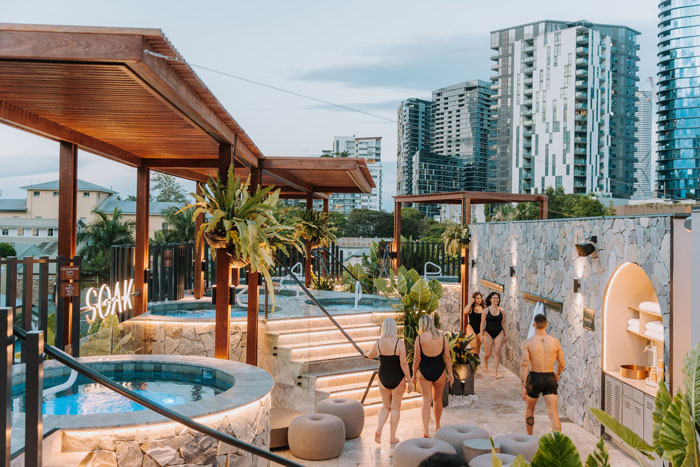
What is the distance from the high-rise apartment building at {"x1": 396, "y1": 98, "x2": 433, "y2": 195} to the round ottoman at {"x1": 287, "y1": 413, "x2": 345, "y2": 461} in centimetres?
10840

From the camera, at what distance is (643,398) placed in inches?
281

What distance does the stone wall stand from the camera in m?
6.97

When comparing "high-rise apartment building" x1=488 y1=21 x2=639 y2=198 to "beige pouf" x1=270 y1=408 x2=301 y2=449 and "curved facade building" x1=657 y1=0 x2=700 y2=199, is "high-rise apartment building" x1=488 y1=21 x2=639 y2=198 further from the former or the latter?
"beige pouf" x1=270 y1=408 x2=301 y2=449

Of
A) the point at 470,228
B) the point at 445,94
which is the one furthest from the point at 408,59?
the point at 470,228

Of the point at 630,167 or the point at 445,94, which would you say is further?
the point at 445,94

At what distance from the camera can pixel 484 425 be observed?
8.92m

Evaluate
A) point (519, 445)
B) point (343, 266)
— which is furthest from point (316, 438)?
point (343, 266)

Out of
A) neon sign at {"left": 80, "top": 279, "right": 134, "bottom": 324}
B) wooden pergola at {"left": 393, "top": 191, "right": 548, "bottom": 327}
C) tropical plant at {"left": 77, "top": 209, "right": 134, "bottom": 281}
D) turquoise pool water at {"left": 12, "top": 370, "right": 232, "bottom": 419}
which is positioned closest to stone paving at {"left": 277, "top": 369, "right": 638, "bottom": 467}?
turquoise pool water at {"left": 12, "top": 370, "right": 232, "bottom": 419}

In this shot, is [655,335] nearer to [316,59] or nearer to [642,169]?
[316,59]

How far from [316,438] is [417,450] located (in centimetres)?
144

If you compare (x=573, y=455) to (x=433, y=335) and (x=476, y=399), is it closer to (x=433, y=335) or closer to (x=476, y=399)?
(x=433, y=335)

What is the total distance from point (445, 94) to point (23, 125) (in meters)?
130

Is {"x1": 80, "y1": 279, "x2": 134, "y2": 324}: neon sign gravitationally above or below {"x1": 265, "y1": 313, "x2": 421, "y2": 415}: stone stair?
above

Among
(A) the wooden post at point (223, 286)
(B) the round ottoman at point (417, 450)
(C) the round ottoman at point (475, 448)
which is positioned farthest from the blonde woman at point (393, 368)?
(A) the wooden post at point (223, 286)
